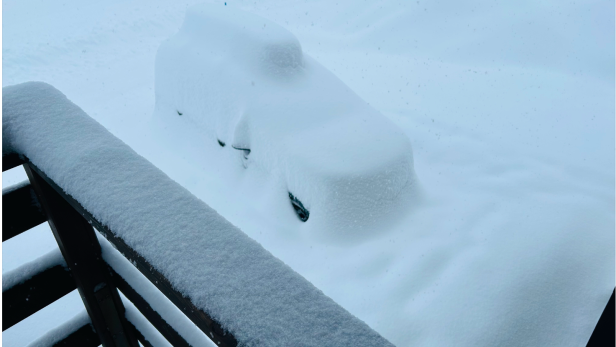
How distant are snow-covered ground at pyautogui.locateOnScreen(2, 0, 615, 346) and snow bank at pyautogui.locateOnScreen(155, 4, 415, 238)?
29 cm

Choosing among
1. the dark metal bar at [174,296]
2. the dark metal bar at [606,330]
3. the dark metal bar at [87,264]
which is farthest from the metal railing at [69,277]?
the dark metal bar at [606,330]

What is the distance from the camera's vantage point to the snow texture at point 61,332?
4.31 ft

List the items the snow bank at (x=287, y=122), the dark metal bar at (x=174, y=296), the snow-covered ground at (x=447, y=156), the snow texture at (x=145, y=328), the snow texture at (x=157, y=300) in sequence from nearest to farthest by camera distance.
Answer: the dark metal bar at (x=174, y=296), the snow texture at (x=157, y=300), the snow texture at (x=145, y=328), the snow-covered ground at (x=447, y=156), the snow bank at (x=287, y=122)

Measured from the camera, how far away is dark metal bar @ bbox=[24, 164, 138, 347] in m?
1.12

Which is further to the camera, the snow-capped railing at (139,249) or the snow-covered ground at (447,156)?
the snow-covered ground at (447,156)

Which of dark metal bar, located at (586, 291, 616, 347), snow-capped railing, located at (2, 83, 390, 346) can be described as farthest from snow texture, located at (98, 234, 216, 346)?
dark metal bar, located at (586, 291, 616, 347)

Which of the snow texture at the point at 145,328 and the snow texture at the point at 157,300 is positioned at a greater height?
the snow texture at the point at 157,300

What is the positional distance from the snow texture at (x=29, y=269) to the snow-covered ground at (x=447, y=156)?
109 inches

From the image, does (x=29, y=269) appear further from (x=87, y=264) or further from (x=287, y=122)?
(x=287, y=122)

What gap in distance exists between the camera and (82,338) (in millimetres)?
1375

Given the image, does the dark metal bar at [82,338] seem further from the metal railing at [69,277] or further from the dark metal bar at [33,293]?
the dark metal bar at [33,293]

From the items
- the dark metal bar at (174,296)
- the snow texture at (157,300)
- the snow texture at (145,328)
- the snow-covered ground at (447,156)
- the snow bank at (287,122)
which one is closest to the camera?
the dark metal bar at (174,296)

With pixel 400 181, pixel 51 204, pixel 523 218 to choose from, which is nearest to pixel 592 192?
pixel 523 218

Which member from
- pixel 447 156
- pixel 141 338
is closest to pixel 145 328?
pixel 141 338
